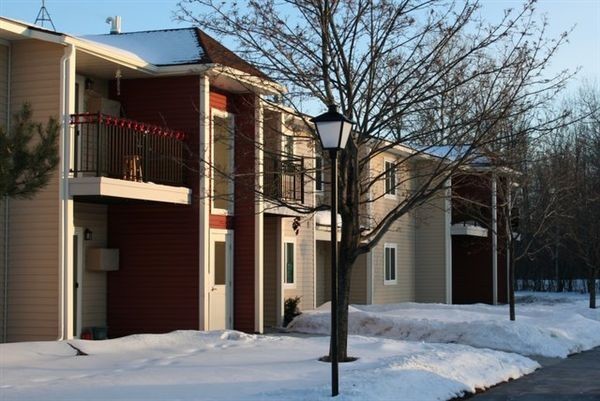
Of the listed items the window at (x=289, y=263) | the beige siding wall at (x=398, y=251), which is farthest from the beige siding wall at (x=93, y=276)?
the beige siding wall at (x=398, y=251)

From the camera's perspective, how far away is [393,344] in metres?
16.5

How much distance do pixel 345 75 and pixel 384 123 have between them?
3.35 feet

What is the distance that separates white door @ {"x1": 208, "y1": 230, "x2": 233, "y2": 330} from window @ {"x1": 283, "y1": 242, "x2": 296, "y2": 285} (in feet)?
12.6

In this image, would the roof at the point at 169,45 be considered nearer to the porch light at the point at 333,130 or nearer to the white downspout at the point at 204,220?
the white downspout at the point at 204,220

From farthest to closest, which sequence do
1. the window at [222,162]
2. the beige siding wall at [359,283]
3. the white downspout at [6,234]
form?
the beige siding wall at [359,283], the window at [222,162], the white downspout at [6,234]

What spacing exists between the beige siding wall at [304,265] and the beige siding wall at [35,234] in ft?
30.3

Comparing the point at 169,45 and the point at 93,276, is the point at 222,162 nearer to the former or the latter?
the point at 169,45

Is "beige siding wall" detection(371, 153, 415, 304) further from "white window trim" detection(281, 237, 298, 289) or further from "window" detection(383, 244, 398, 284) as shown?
"white window trim" detection(281, 237, 298, 289)

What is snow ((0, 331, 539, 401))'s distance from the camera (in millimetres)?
10672

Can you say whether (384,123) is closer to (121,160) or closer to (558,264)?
(121,160)

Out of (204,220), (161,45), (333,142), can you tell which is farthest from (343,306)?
(161,45)

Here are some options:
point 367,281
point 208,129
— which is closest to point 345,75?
point 208,129

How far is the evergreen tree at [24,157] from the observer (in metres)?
9.94

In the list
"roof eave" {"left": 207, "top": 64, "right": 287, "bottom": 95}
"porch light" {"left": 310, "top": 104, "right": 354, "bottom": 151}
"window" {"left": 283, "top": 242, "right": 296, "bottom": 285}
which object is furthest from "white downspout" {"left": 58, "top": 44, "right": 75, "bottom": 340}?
"window" {"left": 283, "top": 242, "right": 296, "bottom": 285}
